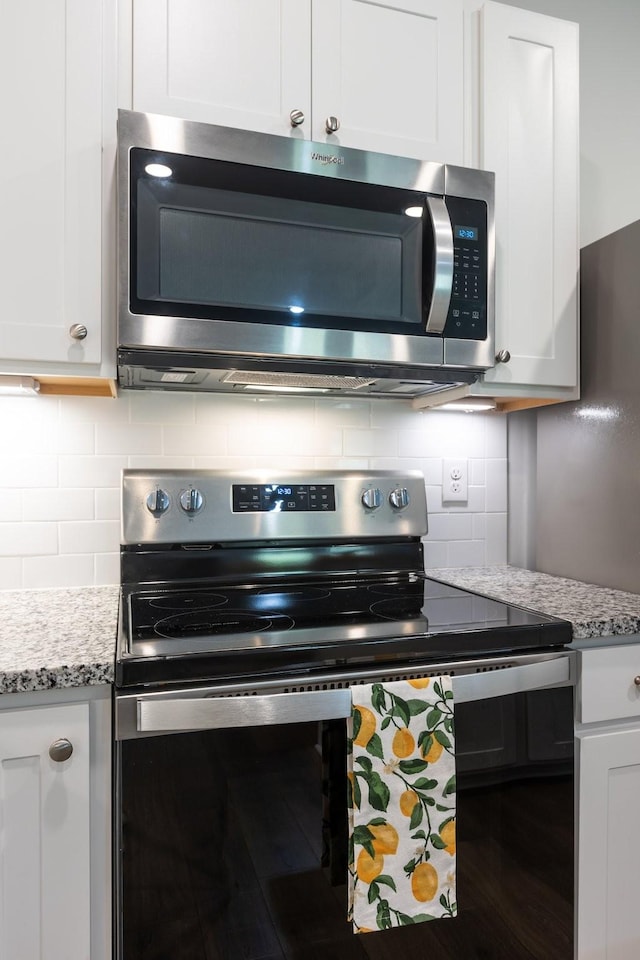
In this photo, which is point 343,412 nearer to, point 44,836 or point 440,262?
point 440,262

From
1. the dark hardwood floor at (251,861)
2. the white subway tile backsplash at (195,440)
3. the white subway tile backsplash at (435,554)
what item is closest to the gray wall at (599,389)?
the white subway tile backsplash at (435,554)

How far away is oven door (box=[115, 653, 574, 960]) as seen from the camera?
1.02 metres

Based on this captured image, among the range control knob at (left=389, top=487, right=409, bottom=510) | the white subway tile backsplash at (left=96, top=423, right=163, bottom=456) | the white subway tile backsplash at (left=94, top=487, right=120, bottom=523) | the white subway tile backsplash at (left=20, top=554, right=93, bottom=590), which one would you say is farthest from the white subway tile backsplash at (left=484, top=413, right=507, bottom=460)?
the white subway tile backsplash at (left=20, top=554, right=93, bottom=590)

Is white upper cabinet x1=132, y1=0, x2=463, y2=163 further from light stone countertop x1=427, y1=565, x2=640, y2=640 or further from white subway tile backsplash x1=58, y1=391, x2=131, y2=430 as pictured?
light stone countertop x1=427, y1=565, x2=640, y2=640

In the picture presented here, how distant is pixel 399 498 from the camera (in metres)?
1.74

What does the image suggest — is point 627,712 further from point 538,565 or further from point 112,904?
point 112,904

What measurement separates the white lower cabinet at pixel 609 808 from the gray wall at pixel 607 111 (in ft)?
4.54

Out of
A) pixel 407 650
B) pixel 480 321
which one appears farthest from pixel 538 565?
pixel 407 650

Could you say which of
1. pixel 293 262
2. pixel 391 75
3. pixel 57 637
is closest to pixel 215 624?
pixel 57 637

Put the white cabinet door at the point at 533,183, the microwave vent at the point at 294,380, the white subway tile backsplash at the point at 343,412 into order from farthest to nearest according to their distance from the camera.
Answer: the white subway tile backsplash at the point at 343,412 < the white cabinet door at the point at 533,183 < the microwave vent at the point at 294,380

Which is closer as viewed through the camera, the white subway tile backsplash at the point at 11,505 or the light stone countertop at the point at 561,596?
the light stone countertop at the point at 561,596

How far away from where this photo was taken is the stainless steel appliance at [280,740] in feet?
3.37

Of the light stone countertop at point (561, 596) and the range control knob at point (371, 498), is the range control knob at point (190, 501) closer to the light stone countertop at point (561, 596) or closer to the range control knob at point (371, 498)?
the range control knob at point (371, 498)

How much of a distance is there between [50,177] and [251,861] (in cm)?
129
